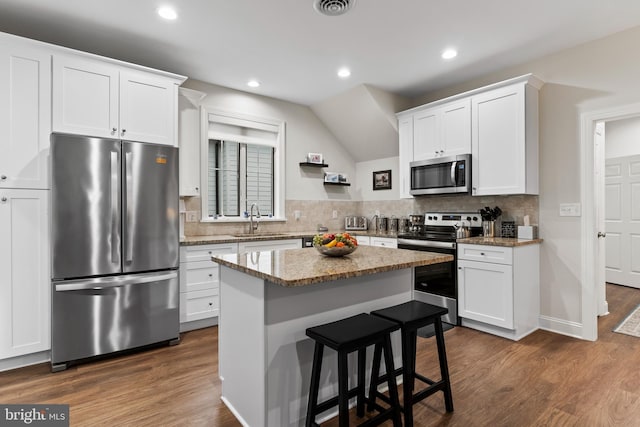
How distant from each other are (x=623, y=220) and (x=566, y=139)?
9.80 feet

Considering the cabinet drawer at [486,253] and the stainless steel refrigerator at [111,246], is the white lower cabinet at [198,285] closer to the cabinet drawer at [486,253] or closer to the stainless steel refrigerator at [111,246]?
the stainless steel refrigerator at [111,246]

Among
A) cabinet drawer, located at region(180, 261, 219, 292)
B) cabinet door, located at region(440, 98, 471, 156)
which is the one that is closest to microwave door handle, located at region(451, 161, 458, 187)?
cabinet door, located at region(440, 98, 471, 156)

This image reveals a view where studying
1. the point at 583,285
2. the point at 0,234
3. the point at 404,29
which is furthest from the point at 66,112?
the point at 583,285

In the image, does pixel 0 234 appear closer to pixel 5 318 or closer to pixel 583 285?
pixel 5 318

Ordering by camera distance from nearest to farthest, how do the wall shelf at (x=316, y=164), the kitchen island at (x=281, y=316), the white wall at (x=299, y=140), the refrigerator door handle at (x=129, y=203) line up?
the kitchen island at (x=281, y=316) → the refrigerator door handle at (x=129, y=203) → the white wall at (x=299, y=140) → the wall shelf at (x=316, y=164)

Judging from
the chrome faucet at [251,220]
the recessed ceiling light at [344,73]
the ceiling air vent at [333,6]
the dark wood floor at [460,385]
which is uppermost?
the recessed ceiling light at [344,73]

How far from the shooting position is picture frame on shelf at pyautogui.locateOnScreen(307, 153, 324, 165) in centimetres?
502

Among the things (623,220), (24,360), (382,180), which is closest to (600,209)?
(623,220)

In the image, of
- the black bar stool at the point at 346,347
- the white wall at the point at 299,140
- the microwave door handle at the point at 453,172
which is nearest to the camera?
the black bar stool at the point at 346,347

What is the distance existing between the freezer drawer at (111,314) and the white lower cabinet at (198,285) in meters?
0.25

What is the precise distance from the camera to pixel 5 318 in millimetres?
2607

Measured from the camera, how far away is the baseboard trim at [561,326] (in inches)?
132

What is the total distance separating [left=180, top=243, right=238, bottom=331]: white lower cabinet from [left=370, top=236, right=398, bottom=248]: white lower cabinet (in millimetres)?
1877

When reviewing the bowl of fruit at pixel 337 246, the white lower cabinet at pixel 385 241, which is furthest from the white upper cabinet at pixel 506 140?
the bowl of fruit at pixel 337 246
